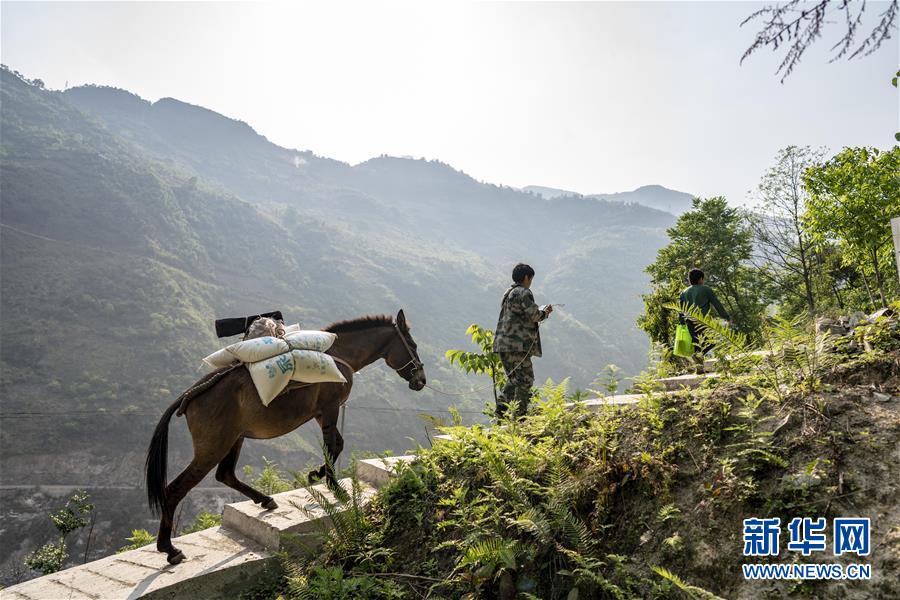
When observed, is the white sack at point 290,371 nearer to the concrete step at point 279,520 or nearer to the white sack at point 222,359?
the white sack at point 222,359

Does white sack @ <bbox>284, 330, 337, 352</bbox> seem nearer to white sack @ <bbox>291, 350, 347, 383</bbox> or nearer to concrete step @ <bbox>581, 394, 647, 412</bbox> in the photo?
white sack @ <bbox>291, 350, 347, 383</bbox>

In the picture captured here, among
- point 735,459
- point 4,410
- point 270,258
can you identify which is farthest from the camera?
point 270,258

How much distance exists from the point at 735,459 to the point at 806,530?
21.7 inches

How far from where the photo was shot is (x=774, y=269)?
28.8 meters

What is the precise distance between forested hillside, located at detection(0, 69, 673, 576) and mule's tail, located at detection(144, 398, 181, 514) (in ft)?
46.6

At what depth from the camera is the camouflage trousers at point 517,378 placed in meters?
6.57

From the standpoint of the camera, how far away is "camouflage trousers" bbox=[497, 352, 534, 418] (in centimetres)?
657

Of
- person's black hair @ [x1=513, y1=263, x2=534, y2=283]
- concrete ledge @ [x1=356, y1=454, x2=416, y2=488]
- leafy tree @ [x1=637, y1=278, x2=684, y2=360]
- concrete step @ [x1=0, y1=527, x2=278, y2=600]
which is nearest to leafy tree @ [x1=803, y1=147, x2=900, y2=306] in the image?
leafy tree @ [x1=637, y1=278, x2=684, y2=360]

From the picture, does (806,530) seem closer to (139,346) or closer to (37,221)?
(139,346)

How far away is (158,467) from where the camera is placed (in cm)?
545

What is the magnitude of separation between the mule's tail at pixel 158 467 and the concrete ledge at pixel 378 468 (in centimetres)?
220

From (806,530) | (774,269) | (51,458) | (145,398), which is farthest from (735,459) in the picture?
(145,398)

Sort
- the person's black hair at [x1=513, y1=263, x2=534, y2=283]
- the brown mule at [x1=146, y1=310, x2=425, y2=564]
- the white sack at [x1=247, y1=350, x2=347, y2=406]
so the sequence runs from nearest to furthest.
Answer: the brown mule at [x1=146, y1=310, x2=425, y2=564] < the white sack at [x1=247, y1=350, x2=347, y2=406] < the person's black hair at [x1=513, y1=263, x2=534, y2=283]

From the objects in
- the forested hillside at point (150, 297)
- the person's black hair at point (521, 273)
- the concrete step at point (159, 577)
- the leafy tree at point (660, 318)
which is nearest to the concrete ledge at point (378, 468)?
the concrete step at point (159, 577)
